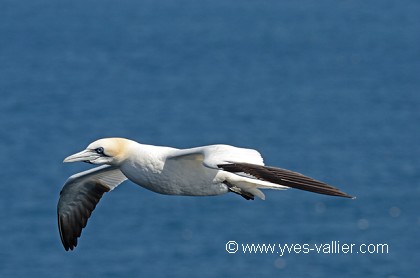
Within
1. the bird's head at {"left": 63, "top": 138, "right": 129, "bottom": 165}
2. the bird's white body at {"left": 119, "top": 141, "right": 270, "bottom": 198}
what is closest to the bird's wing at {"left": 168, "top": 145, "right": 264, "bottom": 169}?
the bird's white body at {"left": 119, "top": 141, "right": 270, "bottom": 198}

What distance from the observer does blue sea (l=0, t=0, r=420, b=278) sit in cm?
4831

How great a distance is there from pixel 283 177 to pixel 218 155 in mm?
1009

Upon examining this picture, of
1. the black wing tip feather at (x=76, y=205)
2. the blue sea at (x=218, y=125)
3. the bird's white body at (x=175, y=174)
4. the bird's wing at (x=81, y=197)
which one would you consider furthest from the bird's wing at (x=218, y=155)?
the blue sea at (x=218, y=125)

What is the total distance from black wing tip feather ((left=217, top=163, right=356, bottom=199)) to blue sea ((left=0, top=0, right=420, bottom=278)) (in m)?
30.7

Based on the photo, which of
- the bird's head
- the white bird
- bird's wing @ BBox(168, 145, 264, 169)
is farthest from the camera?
the bird's head

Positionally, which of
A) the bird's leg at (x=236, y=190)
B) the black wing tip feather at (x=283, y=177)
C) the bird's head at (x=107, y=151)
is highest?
the bird's head at (x=107, y=151)

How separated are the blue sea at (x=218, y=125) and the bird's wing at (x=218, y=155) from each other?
97.8 feet

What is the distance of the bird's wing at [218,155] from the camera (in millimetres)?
14852

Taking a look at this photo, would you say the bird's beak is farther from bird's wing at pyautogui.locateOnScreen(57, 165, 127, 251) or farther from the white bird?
bird's wing at pyautogui.locateOnScreen(57, 165, 127, 251)

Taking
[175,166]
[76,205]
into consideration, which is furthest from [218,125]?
[175,166]

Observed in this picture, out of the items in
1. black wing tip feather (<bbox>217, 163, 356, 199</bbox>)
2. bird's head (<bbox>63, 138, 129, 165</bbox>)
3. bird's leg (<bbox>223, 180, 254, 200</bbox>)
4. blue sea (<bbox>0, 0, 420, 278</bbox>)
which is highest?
blue sea (<bbox>0, 0, 420, 278</bbox>)

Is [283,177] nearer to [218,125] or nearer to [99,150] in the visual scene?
[99,150]

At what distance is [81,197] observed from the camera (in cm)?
1802

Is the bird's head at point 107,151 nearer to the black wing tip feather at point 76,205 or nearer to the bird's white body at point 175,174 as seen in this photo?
the bird's white body at point 175,174
